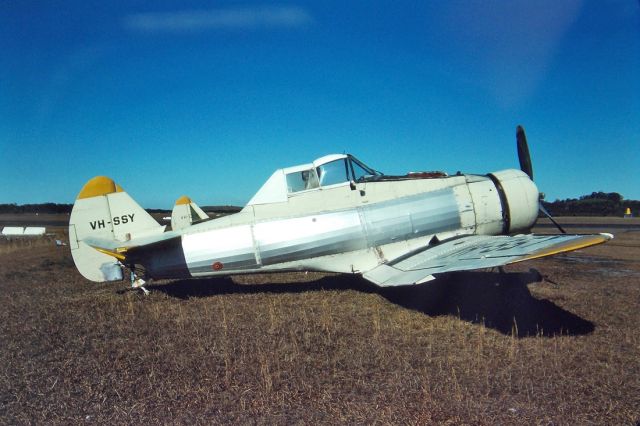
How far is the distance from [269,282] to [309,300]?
7.88ft

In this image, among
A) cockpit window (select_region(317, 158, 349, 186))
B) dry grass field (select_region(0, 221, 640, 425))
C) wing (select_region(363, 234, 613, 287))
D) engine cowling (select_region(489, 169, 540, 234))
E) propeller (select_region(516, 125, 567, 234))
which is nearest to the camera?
dry grass field (select_region(0, 221, 640, 425))

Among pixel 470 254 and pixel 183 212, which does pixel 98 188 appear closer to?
pixel 183 212

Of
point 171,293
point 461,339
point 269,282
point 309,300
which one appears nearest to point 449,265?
point 461,339

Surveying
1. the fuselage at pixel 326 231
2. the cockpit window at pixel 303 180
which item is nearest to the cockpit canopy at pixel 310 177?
the cockpit window at pixel 303 180

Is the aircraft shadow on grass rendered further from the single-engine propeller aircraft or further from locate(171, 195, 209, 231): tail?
locate(171, 195, 209, 231): tail

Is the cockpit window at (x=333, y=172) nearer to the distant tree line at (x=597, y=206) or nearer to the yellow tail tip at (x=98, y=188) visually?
the yellow tail tip at (x=98, y=188)

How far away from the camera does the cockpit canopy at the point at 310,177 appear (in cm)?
823

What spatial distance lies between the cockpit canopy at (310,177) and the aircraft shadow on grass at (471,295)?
2084 mm

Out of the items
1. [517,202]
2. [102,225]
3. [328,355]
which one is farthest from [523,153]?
[102,225]

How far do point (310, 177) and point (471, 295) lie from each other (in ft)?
12.7

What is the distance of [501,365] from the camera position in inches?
180

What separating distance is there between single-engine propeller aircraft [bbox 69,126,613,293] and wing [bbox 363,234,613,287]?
0.18ft

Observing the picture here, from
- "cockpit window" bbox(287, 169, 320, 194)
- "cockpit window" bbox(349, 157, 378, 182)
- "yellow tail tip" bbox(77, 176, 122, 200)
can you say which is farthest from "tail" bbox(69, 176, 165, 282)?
"cockpit window" bbox(349, 157, 378, 182)

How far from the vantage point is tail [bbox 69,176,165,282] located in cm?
841
